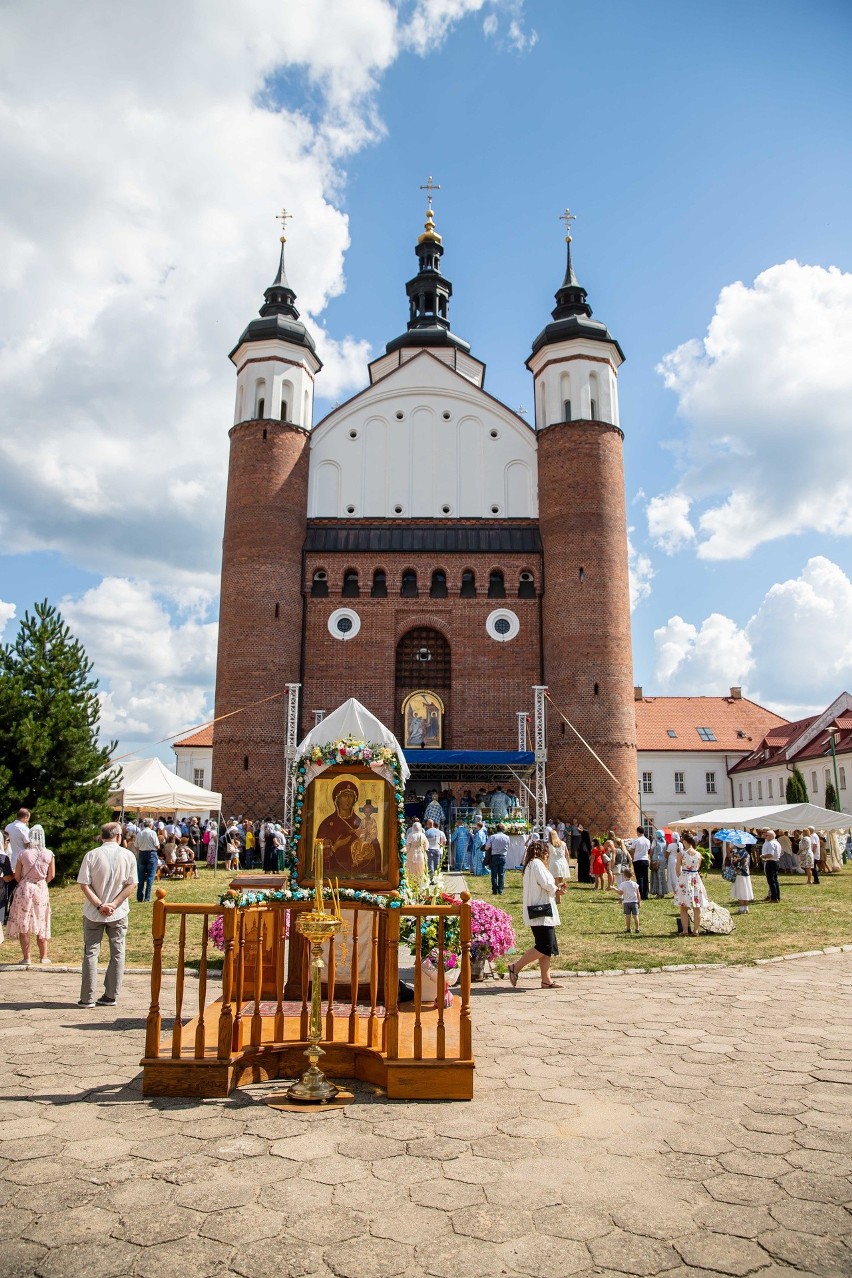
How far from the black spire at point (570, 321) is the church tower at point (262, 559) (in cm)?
890

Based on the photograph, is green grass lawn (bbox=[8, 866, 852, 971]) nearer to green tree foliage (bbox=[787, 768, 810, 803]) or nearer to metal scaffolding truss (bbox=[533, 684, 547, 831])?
metal scaffolding truss (bbox=[533, 684, 547, 831])

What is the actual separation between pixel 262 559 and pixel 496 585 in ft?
26.8

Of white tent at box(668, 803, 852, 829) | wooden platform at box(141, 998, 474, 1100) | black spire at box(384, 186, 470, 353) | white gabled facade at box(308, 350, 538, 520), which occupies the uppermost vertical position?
black spire at box(384, 186, 470, 353)

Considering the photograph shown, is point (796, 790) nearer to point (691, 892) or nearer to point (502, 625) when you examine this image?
point (502, 625)

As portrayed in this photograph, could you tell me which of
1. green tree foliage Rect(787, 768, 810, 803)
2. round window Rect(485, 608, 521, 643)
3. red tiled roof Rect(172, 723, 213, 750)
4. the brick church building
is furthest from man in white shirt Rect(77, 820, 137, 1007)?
red tiled roof Rect(172, 723, 213, 750)

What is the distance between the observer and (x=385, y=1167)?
430 cm

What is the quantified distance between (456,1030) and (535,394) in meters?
30.7

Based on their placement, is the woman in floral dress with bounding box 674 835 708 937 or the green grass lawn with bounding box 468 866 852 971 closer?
the green grass lawn with bounding box 468 866 852 971

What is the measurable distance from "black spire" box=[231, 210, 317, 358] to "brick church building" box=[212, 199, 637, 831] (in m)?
0.14

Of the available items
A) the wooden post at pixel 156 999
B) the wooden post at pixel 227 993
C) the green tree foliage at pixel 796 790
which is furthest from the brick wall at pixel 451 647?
the wooden post at pixel 156 999

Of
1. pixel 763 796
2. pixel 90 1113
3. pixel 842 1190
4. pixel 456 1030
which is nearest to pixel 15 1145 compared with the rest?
pixel 90 1113

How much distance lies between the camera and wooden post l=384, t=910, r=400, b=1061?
215 inches

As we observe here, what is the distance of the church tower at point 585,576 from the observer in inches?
1161

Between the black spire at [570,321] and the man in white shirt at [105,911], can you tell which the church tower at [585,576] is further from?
the man in white shirt at [105,911]
